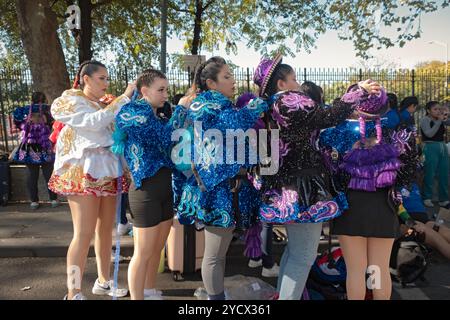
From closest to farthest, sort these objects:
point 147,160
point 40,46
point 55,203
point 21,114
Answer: point 147,160 → point 21,114 → point 55,203 → point 40,46

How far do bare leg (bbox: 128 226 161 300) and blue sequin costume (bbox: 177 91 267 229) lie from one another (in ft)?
1.22

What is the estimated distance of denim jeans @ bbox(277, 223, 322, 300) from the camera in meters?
2.67

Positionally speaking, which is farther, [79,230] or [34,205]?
[34,205]

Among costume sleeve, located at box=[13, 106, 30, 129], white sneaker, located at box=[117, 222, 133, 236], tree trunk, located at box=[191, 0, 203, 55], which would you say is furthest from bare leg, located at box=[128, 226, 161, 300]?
tree trunk, located at box=[191, 0, 203, 55]

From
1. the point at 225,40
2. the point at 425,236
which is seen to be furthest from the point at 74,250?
the point at 225,40

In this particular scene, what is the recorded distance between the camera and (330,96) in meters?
11.1

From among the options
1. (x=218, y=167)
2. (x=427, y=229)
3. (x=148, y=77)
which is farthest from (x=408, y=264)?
(x=148, y=77)

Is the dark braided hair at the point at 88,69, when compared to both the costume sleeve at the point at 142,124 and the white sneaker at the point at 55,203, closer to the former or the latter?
the costume sleeve at the point at 142,124

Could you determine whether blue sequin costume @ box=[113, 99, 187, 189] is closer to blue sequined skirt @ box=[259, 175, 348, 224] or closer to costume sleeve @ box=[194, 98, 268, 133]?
costume sleeve @ box=[194, 98, 268, 133]

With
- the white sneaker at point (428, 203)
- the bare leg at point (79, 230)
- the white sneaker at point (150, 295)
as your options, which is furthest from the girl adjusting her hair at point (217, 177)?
the white sneaker at point (428, 203)

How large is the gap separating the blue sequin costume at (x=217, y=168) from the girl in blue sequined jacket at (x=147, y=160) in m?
0.27

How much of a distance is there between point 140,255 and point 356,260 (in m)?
1.44

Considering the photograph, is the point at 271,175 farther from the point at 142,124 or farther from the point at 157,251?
the point at 157,251

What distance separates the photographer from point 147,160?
2875 millimetres
